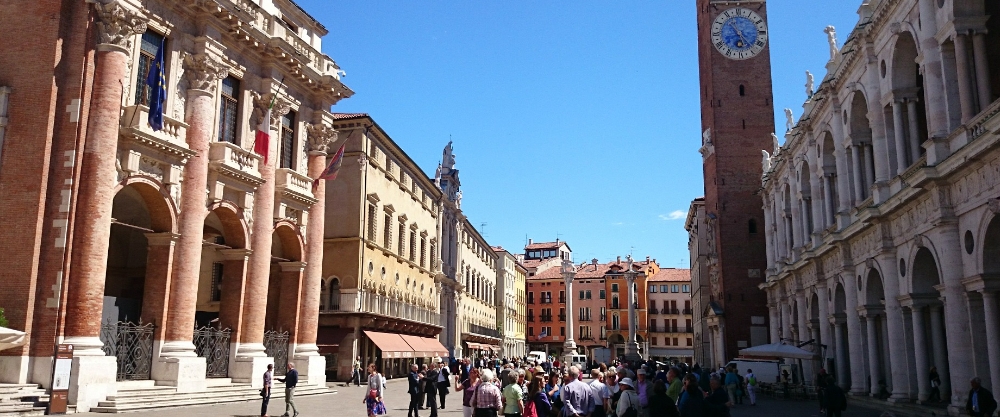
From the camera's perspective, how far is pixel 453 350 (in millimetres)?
57094

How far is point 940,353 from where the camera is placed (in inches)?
885

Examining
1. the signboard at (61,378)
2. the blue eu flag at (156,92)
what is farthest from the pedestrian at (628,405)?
the blue eu flag at (156,92)

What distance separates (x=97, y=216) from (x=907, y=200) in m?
20.5

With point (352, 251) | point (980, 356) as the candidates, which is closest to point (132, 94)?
point (352, 251)

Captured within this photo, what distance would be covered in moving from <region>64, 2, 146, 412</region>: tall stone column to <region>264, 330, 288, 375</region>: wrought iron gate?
27.9 ft

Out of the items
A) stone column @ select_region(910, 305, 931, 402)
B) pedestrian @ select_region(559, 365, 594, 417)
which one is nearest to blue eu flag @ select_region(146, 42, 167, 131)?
pedestrian @ select_region(559, 365, 594, 417)

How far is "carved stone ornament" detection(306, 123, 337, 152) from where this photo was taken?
93.3 feet

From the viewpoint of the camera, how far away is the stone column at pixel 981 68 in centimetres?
1875

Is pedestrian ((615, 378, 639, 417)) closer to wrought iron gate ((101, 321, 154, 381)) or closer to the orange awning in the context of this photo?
wrought iron gate ((101, 321, 154, 381))

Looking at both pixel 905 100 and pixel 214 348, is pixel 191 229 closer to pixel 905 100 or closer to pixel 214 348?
pixel 214 348

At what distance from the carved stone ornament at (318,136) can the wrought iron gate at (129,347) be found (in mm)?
10150

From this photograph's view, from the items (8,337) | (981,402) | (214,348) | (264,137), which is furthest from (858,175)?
(8,337)

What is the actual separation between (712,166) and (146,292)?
4307 centimetres

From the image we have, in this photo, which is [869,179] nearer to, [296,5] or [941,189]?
[941,189]
